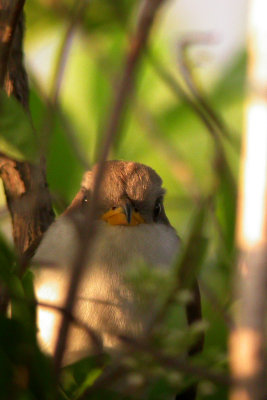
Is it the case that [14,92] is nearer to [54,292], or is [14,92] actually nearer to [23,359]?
[54,292]

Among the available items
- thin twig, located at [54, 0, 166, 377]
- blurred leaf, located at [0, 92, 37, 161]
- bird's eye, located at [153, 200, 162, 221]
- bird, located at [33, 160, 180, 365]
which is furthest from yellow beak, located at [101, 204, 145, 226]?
thin twig, located at [54, 0, 166, 377]

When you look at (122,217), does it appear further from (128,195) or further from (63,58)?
(63,58)

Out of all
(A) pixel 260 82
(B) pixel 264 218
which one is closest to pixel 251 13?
(A) pixel 260 82

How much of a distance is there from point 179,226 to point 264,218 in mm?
931

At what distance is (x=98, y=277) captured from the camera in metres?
1.47

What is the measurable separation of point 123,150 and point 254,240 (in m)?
0.69

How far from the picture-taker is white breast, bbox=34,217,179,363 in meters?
1.32

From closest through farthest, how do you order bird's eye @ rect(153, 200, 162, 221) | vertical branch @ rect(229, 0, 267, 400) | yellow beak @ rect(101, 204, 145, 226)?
A: 1. vertical branch @ rect(229, 0, 267, 400)
2. yellow beak @ rect(101, 204, 145, 226)
3. bird's eye @ rect(153, 200, 162, 221)

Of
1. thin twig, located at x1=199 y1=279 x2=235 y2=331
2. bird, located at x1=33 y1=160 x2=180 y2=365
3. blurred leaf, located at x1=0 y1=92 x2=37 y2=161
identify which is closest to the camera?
thin twig, located at x1=199 y1=279 x2=235 y2=331

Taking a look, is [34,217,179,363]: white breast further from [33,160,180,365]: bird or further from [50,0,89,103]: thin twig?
[50,0,89,103]: thin twig

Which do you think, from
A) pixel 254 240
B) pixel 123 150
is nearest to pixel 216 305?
pixel 254 240

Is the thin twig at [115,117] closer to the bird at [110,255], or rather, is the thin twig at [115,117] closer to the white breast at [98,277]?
the bird at [110,255]

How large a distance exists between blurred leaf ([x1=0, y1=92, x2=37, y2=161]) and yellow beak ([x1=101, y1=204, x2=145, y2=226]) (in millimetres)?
983

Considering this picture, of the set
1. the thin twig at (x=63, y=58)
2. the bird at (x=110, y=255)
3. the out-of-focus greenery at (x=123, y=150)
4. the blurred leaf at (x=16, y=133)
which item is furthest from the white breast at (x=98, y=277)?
the thin twig at (x=63, y=58)
